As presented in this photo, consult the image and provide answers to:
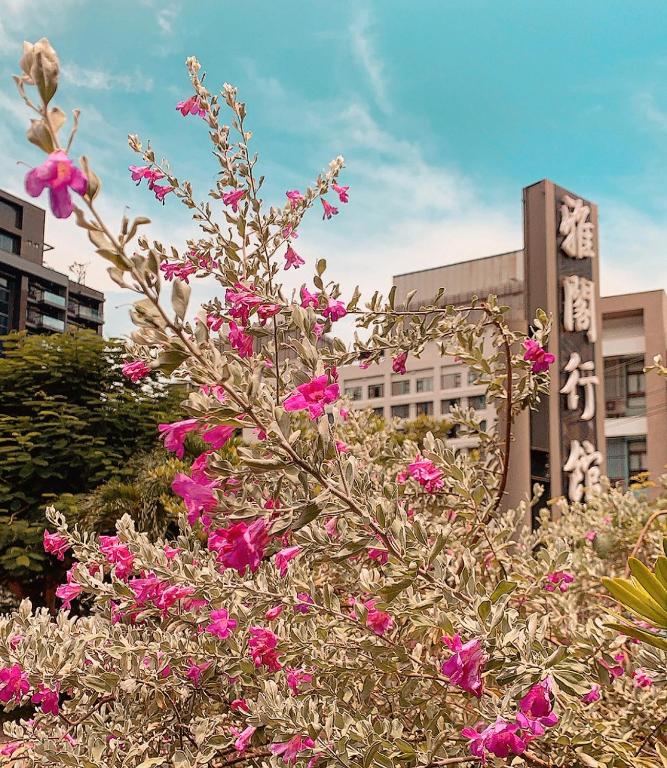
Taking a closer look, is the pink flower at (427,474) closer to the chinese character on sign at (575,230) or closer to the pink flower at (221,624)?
the pink flower at (221,624)

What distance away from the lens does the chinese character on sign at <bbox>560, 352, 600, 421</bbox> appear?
Answer: 12258mm

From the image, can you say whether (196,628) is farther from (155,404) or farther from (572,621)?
(155,404)

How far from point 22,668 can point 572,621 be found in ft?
5.10

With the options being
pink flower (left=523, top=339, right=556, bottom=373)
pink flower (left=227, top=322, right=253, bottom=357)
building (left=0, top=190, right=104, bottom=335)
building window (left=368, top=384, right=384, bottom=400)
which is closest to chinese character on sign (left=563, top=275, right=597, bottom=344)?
pink flower (left=523, top=339, right=556, bottom=373)

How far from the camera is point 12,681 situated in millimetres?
1745

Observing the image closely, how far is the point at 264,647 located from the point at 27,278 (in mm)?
43290

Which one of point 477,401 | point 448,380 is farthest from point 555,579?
point 448,380

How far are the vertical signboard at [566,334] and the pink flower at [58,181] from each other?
482 inches

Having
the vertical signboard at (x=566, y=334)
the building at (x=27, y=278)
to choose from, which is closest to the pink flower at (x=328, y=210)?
the vertical signboard at (x=566, y=334)

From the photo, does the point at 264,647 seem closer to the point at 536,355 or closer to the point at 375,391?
the point at 536,355

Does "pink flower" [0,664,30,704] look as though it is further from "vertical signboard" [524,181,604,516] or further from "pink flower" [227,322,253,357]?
"vertical signboard" [524,181,604,516]

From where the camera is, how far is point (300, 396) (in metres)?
1.04

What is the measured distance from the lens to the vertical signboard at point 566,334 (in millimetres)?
12305

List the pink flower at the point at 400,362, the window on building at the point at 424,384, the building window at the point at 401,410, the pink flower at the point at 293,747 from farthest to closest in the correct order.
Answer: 1. the building window at the point at 401,410
2. the window on building at the point at 424,384
3. the pink flower at the point at 400,362
4. the pink flower at the point at 293,747
